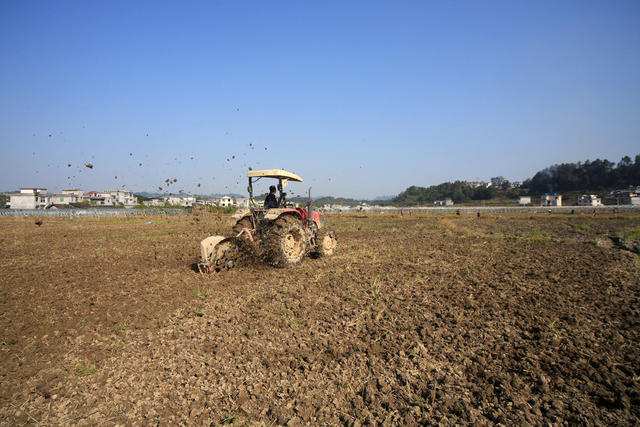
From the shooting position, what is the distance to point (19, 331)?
216 inches

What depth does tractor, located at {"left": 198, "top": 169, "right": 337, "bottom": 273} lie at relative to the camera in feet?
29.5

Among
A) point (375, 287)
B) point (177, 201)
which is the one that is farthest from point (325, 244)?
point (177, 201)

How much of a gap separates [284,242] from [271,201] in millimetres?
1533

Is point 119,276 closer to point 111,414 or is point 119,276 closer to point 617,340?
point 111,414

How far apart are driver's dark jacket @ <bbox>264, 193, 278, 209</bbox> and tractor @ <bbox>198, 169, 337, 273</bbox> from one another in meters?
0.16

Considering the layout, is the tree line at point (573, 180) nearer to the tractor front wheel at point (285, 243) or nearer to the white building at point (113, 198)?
the white building at point (113, 198)

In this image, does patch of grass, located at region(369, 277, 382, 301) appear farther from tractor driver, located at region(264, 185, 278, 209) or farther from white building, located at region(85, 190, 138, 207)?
white building, located at region(85, 190, 138, 207)

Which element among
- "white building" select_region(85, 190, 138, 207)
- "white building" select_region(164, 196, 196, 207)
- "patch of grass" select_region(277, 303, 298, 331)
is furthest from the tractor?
"white building" select_region(85, 190, 138, 207)

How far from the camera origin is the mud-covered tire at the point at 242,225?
9.44 metres

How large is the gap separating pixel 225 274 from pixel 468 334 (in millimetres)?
6074

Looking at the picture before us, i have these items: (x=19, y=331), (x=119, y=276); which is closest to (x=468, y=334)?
(x=19, y=331)

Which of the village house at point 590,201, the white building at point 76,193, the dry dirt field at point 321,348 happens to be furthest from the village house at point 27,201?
the village house at point 590,201

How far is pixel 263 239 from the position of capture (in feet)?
30.5

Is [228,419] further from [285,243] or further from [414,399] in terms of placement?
[285,243]
